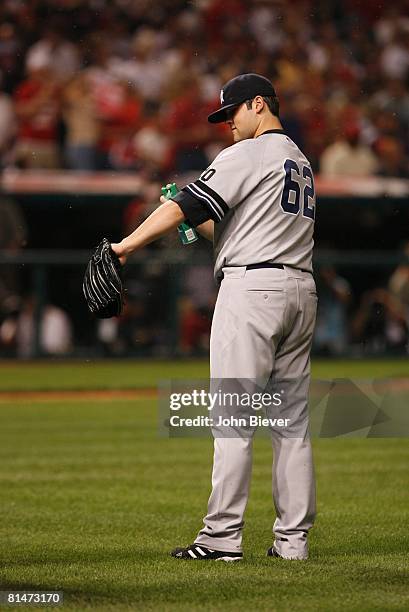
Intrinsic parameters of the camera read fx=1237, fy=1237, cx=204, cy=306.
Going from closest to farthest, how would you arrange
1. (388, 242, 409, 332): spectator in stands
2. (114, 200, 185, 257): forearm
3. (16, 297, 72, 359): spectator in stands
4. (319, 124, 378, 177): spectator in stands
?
(114, 200, 185, 257): forearm, (16, 297, 72, 359): spectator in stands, (388, 242, 409, 332): spectator in stands, (319, 124, 378, 177): spectator in stands

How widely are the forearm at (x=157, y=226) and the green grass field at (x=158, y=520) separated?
1177 millimetres

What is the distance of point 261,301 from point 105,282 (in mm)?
584

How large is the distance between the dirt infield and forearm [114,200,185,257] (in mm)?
7497

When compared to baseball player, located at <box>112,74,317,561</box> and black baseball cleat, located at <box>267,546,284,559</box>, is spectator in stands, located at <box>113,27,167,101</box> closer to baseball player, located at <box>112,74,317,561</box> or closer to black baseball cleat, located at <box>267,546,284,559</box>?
baseball player, located at <box>112,74,317,561</box>

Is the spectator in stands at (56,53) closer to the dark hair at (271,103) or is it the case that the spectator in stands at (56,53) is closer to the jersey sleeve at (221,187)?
the dark hair at (271,103)

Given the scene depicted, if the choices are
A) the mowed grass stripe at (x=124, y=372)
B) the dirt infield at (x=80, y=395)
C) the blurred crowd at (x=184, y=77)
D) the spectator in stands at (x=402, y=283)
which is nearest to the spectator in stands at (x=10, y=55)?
the blurred crowd at (x=184, y=77)

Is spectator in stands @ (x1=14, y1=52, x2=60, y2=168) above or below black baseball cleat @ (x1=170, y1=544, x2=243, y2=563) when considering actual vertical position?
above

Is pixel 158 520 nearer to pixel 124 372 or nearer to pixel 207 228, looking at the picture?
pixel 207 228

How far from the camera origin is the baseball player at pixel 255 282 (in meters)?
4.56

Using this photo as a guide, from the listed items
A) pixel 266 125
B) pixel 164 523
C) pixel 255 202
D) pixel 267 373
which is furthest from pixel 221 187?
pixel 164 523

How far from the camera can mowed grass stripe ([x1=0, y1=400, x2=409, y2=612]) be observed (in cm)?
402

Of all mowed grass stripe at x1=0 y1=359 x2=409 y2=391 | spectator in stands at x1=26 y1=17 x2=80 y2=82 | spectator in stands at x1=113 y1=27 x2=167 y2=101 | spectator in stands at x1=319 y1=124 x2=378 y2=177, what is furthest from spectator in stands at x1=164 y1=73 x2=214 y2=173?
mowed grass stripe at x1=0 y1=359 x2=409 y2=391

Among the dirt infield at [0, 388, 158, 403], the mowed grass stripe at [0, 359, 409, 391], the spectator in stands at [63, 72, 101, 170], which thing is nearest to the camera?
the dirt infield at [0, 388, 158, 403]

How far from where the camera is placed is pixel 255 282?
15.1 ft
